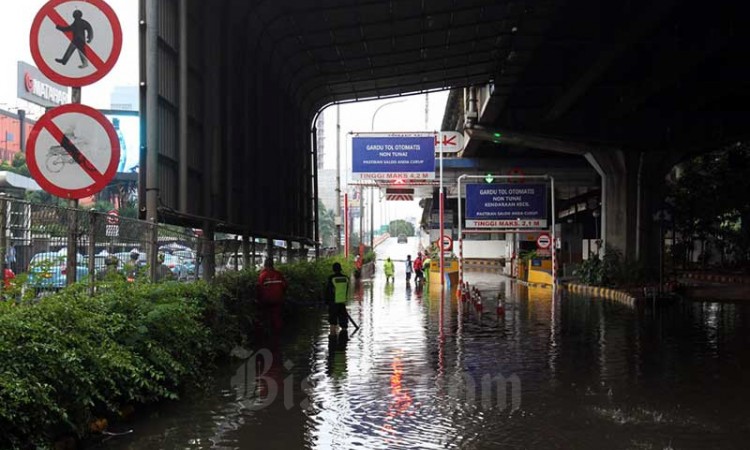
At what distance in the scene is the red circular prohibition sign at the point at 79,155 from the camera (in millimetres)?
6535

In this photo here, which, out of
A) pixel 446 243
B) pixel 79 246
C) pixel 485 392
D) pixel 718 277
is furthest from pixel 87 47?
pixel 718 277

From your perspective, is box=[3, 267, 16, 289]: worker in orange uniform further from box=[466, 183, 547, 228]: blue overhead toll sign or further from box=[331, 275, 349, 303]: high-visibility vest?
box=[466, 183, 547, 228]: blue overhead toll sign

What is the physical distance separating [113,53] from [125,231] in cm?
323

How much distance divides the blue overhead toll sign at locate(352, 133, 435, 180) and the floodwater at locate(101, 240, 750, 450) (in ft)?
50.8

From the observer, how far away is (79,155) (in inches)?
265

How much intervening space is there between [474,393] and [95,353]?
4.39 meters

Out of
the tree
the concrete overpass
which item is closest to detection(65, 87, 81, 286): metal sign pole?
the concrete overpass

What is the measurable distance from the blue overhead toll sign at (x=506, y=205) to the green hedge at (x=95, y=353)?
23084 millimetres

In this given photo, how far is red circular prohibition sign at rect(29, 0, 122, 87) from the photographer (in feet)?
21.6

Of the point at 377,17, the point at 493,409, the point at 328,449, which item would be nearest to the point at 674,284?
the point at 377,17

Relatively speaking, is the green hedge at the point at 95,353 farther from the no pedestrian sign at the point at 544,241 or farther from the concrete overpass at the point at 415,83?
the no pedestrian sign at the point at 544,241

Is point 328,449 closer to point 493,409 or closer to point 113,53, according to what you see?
point 493,409

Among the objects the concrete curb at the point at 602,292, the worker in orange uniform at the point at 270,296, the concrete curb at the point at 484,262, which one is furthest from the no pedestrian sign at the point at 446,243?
the concrete curb at the point at 484,262

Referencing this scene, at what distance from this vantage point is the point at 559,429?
296 inches
